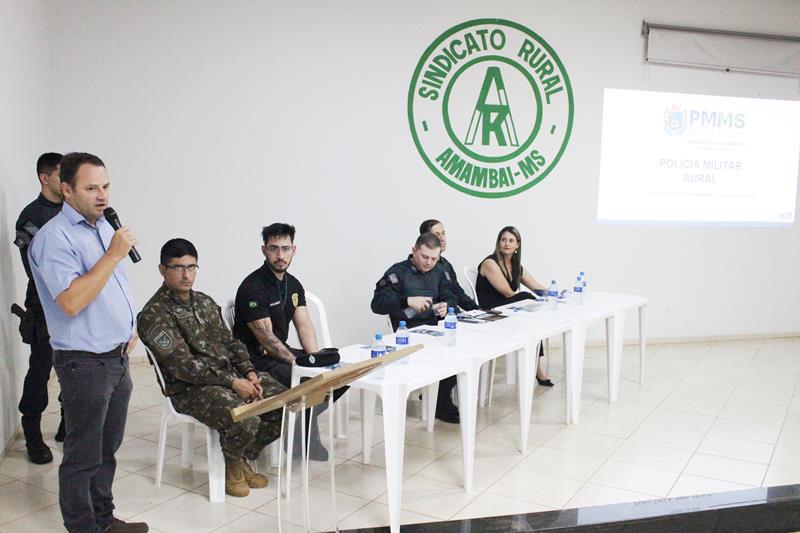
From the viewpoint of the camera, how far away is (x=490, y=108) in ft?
19.1

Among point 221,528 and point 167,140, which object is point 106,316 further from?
point 167,140

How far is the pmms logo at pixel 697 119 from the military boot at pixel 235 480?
15.5 feet

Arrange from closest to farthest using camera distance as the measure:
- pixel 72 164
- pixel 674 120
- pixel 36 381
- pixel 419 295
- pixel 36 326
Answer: pixel 72 164 → pixel 36 326 → pixel 36 381 → pixel 419 295 → pixel 674 120

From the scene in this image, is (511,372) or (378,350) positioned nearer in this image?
(378,350)

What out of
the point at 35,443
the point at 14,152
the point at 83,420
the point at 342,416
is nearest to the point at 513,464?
the point at 342,416

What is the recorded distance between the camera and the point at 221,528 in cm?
283

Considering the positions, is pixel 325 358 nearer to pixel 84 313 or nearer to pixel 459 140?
pixel 84 313

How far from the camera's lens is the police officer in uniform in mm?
4250

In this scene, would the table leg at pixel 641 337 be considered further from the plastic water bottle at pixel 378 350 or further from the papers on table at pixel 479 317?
the plastic water bottle at pixel 378 350

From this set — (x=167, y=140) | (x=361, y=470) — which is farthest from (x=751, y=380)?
(x=167, y=140)

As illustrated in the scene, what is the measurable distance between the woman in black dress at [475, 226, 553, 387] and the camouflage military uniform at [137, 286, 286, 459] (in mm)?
2036

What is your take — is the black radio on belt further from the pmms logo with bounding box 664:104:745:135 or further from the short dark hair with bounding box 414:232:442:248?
the pmms logo with bounding box 664:104:745:135

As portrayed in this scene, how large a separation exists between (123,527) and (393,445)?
1020 millimetres

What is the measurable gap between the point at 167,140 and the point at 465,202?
2.28m
